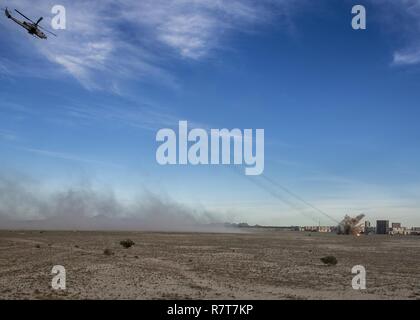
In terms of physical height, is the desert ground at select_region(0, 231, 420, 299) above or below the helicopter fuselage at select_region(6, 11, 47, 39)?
below

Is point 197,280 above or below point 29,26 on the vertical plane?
below

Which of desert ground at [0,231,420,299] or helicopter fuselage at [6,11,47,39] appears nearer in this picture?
desert ground at [0,231,420,299]

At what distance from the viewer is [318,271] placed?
1740 inches

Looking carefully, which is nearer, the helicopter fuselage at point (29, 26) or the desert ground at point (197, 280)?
the desert ground at point (197, 280)

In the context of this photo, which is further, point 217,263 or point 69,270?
point 217,263

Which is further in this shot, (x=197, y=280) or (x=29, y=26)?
(x=29, y=26)

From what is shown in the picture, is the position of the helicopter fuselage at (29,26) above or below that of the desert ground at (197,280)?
above
